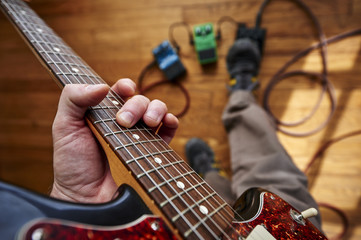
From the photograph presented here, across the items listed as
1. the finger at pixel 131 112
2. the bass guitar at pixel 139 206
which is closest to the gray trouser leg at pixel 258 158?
the bass guitar at pixel 139 206

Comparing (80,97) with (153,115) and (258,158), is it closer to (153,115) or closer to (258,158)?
(153,115)

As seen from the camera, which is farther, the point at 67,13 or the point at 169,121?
the point at 67,13

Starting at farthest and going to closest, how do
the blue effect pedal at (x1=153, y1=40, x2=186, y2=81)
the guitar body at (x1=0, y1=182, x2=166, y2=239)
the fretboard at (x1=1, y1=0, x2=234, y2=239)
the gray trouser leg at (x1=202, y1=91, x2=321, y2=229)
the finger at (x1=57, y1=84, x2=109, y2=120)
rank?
1. the blue effect pedal at (x1=153, y1=40, x2=186, y2=81)
2. the gray trouser leg at (x1=202, y1=91, x2=321, y2=229)
3. the finger at (x1=57, y1=84, x2=109, y2=120)
4. the fretboard at (x1=1, y1=0, x2=234, y2=239)
5. the guitar body at (x1=0, y1=182, x2=166, y2=239)

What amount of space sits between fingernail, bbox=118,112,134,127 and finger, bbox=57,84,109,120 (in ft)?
0.23

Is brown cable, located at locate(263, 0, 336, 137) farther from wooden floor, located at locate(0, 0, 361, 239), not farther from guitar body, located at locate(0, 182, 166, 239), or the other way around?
guitar body, located at locate(0, 182, 166, 239)

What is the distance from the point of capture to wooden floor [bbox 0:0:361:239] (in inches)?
47.1

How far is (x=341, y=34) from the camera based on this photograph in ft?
3.93

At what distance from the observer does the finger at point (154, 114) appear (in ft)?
2.07

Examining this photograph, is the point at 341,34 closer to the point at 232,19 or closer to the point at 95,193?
the point at 232,19

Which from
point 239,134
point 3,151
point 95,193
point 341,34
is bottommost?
point 3,151

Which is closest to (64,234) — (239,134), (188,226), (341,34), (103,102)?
(188,226)

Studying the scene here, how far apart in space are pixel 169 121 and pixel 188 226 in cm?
36

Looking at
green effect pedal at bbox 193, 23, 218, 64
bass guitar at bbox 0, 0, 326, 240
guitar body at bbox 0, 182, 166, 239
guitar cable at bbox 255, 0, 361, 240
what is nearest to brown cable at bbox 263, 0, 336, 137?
guitar cable at bbox 255, 0, 361, 240

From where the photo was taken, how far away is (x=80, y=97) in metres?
0.54
